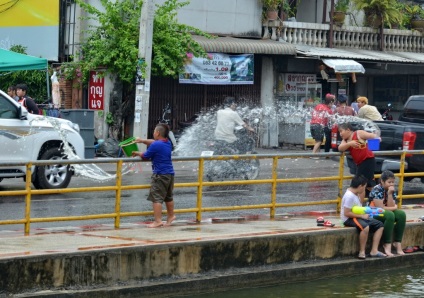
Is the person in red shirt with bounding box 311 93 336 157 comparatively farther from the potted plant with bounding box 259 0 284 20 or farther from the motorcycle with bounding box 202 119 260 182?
the potted plant with bounding box 259 0 284 20

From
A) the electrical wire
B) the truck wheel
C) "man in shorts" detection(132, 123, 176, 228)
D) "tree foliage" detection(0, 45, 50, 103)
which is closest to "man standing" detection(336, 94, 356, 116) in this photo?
"tree foliage" detection(0, 45, 50, 103)

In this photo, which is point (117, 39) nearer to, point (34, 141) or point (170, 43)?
point (170, 43)

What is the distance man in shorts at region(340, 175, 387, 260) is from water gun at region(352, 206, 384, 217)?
5 cm

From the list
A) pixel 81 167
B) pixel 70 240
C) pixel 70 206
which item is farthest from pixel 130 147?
pixel 70 240

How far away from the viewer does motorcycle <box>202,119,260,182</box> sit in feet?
60.2

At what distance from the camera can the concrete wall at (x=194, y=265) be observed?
10.8m

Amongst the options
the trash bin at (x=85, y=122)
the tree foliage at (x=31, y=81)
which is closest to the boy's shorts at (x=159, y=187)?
the trash bin at (x=85, y=122)

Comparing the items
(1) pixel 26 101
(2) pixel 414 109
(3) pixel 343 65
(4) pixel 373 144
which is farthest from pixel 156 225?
(3) pixel 343 65

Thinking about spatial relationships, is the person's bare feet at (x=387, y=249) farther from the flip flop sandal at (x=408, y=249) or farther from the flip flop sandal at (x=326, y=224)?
the flip flop sandal at (x=326, y=224)

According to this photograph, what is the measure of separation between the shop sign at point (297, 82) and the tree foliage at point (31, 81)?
7866mm

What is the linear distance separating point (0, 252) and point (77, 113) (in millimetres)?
12953

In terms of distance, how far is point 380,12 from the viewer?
1316 inches

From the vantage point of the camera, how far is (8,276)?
34.4 feet

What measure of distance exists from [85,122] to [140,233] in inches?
436
